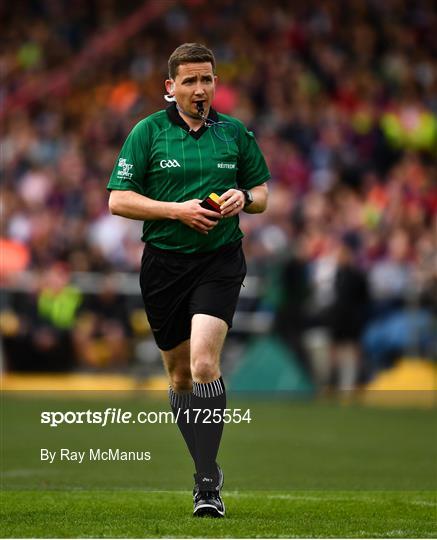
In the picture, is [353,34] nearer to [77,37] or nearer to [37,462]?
[77,37]

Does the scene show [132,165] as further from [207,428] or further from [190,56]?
[207,428]

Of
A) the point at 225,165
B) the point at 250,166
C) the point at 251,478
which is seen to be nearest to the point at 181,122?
the point at 225,165

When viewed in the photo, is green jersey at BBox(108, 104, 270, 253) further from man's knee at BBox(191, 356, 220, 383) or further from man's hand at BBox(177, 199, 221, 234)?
man's knee at BBox(191, 356, 220, 383)

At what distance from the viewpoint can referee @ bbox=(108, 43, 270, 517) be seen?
7723mm

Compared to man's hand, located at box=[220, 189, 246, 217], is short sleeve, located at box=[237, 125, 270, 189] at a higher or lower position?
higher

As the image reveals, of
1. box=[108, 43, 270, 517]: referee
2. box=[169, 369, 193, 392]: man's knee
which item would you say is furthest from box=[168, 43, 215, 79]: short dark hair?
box=[169, 369, 193, 392]: man's knee

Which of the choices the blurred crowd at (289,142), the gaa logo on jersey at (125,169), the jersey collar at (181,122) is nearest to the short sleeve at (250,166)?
the jersey collar at (181,122)

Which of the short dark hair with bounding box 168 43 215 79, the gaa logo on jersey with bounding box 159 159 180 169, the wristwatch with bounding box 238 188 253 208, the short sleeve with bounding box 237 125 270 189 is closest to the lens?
the short dark hair with bounding box 168 43 215 79

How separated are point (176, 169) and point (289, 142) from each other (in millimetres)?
12827

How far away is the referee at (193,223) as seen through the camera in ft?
25.3

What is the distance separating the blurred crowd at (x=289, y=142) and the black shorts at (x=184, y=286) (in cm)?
914

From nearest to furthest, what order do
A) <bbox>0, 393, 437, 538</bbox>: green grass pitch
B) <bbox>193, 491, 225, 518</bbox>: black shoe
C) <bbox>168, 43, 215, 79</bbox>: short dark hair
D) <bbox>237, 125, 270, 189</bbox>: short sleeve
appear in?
<bbox>0, 393, 437, 538</bbox>: green grass pitch → <bbox>193, 491, 225, 518</bbox>: black shoe → <bbox>168, 43, 215, 79</bbox>: short dark hair → <bbox>237, 125, 270, 189</bbox>: short sleeve

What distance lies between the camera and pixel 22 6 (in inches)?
1003

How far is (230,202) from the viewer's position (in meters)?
7.71
